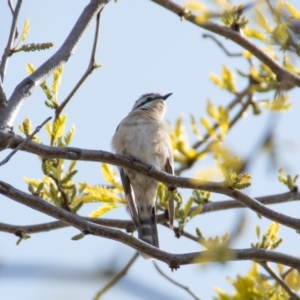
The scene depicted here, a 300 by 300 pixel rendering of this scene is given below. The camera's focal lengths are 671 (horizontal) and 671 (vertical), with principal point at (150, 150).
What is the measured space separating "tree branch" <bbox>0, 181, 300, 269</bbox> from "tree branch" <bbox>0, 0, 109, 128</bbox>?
445mm

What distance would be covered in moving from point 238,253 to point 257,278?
1080 mm

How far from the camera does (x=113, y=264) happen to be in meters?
1.78

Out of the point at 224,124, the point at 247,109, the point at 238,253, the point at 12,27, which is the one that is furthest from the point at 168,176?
the point at 247,109

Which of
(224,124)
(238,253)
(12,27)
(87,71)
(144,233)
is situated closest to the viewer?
(238,253)

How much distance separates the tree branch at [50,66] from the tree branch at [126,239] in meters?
0.45

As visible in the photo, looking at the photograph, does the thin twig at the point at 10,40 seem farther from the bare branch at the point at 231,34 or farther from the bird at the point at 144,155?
the bird at the point at 144,155

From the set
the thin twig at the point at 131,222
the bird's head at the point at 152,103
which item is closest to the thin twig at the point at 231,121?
the thin twig at the point at 131,222

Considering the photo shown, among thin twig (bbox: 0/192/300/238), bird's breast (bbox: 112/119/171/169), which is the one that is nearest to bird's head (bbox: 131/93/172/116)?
bird's breast (bbox: 112/119/171/169)

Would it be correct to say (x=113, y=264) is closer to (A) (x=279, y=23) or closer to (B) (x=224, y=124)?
(A) (x=279, y=23)

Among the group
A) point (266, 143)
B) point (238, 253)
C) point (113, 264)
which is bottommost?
point (113, 264)

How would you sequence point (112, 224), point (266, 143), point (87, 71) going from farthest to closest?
1. point (112, 224)
2. point (87, 71)
3. point (266, 143)

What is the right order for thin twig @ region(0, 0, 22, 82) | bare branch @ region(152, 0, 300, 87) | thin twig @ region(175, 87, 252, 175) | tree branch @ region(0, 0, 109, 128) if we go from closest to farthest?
tree branch @ region(0, 0, 109, 128), thin twig @ region(0, 0, 22, 82), bare branch @ region(152, 0, 300, 87), thin twig @ region(175, 87, 252, 175)

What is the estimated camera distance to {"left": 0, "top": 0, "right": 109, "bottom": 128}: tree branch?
4.05 metres

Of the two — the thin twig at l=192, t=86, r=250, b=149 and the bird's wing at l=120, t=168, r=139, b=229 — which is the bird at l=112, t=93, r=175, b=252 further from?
the thin twig at l=192, t=86, r=250, b=149
